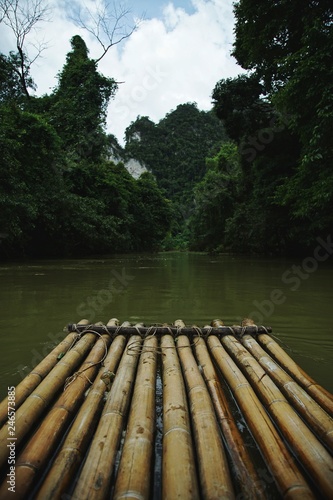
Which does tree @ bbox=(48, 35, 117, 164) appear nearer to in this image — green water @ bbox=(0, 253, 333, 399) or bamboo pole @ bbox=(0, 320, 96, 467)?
green water @ bbox=(0, 253, 333, 399)

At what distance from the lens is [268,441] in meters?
1.53

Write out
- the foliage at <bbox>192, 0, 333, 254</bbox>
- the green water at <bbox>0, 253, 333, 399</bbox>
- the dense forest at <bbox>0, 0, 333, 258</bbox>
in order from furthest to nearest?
1. the dense forest at <bbox>0, 0, 333, 258</bbox>
2. the foliage at <bbox>192, 0, 333, 254</bbox>
3. the green water at <bbox>0, 253, 333, 399</bbox>

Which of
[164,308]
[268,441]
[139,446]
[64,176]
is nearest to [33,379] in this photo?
[139,446]

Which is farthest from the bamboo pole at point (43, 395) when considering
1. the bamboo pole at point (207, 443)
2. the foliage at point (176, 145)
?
the foliage at point (176, 145)

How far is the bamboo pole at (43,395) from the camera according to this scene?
159 centimetres

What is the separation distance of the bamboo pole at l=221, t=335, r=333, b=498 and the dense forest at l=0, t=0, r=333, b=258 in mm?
6600

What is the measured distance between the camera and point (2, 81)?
19.4 metres

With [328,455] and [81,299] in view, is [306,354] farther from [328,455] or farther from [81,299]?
[81,299]

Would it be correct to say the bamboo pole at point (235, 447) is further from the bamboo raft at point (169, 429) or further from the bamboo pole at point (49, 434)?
the bamboo pole at point (49, 434)

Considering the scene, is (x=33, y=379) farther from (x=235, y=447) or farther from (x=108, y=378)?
(x=235, y=447)

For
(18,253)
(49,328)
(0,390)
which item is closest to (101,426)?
(0,390)

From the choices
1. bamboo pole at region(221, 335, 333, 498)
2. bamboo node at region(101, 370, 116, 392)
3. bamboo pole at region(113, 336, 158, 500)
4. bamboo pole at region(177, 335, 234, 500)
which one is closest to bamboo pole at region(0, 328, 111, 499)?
bamboo node at region(101, 370, 116, 392)

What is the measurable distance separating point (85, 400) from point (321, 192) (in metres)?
8.21

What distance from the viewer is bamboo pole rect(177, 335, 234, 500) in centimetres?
125
